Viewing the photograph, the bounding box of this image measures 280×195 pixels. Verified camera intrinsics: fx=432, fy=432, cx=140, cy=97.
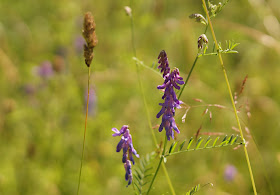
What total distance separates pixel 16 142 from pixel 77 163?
0.64 m

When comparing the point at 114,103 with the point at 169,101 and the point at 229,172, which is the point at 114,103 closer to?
the point at 229,172

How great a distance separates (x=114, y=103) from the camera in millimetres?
4629

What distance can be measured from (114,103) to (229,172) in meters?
1.63

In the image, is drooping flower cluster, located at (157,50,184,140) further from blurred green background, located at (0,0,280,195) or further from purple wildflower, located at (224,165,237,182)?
purple wildflower, located at (224,165,237,182)

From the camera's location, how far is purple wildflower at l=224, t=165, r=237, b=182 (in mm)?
3398

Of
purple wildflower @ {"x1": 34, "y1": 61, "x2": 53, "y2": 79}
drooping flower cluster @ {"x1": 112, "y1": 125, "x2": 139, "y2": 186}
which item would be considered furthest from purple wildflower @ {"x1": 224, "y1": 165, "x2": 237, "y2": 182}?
purple wildflower @ {"x1": 34, "y1": 61, "x2": 53, "y2": 79}

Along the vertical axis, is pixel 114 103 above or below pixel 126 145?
below

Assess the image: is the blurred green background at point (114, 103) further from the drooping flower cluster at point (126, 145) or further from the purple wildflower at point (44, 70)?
the drooping flower cluster at point (126, 145)

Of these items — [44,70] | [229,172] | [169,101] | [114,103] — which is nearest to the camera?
[169,101]

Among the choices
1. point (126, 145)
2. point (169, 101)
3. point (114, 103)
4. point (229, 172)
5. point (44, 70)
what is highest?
point (169, 101)

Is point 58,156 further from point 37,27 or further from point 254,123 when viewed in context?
point 37,27

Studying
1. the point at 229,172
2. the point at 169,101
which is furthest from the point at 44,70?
the point at 169,101

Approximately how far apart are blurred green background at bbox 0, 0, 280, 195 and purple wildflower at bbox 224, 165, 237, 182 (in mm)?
11

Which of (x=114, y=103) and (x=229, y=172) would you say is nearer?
(x=229, y=172)
